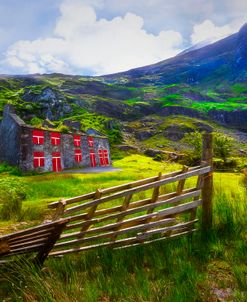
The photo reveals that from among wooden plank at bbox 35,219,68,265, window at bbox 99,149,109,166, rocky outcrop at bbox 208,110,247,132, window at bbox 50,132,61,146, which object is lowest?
window at bbox 99,149,109,166

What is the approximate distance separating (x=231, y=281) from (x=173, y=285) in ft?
3.44

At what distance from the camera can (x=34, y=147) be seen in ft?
141

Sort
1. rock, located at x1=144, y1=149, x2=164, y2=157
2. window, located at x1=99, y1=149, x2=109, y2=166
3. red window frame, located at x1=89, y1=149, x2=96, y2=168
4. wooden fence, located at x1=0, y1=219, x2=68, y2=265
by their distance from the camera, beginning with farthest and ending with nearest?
rock, located at x1=144, y1=149, x2=164, y2=157
window, located at x1=99, y1=149, x2=109, y2=166
red window frame, located at x1=89, y1=149, x2=96, y2=168
wooden fence, located at x1=0, y1=219, x2=68, y2=265

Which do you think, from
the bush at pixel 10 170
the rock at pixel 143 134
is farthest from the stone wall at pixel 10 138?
the rock at pixel 143 134

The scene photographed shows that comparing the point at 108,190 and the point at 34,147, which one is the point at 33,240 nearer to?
the point at 108,190

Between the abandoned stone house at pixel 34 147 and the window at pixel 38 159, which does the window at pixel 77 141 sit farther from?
the window at pixel 38 159

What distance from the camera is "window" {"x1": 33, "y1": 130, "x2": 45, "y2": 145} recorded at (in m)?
43.1

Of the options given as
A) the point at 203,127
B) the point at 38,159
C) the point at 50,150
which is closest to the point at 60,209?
the point at 38,159

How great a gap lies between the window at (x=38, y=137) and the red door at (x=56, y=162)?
337 cm

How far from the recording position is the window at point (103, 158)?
6336 centimetres

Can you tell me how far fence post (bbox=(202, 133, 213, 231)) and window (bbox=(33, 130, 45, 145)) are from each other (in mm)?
37860

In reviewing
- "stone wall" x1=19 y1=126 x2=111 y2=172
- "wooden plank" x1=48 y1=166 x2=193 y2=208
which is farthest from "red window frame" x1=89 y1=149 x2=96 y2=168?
"wooden plank" x1=48 y1=166 x2=193 y2=208

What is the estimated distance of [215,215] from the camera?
26.3 ft

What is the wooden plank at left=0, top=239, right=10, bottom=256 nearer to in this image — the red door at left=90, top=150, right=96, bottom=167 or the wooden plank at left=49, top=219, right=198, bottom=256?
the wooden plank at left=49, top=219, right=198, bottom=256
